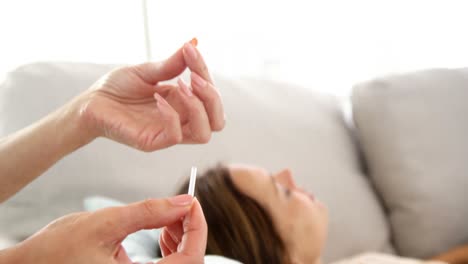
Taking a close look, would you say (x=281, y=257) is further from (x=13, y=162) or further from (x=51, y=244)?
(x=51, y=244)

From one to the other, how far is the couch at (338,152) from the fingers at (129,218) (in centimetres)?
66

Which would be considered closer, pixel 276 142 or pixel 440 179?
pixel 276 142

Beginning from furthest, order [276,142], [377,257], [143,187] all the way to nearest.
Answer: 1. [276,142]
2. [377,257]
3. [143,187]

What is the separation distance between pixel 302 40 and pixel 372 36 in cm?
31

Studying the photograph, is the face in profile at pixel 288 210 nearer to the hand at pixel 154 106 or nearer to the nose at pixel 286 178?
the nose at pixel 286 178

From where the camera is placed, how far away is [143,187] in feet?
3.79

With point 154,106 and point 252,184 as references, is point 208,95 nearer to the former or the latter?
point 154,106

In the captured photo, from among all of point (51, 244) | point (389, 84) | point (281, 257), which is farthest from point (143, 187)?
point (389, 84)

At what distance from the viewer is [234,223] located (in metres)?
1.12

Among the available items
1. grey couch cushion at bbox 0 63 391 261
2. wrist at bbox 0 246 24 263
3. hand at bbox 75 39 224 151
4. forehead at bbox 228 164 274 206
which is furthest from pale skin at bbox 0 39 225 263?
forehead at bbox 228 164 274 206

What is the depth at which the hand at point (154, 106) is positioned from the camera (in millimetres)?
706

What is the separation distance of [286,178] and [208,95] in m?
0.59

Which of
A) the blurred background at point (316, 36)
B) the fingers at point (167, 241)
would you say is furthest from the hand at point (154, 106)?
the blurred background at point (316, 36)

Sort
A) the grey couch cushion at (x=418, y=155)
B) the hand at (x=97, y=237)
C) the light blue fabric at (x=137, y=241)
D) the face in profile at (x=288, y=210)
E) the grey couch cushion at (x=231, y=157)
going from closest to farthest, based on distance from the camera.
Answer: the hand at (x=97, y=237) → the light blue fabric at (x=137, y=241) → the grey couch cushion at (x=231, y=157) → the face in profile at (x=288, y=210) → the grey couch cushion at (x=418, y=155)
